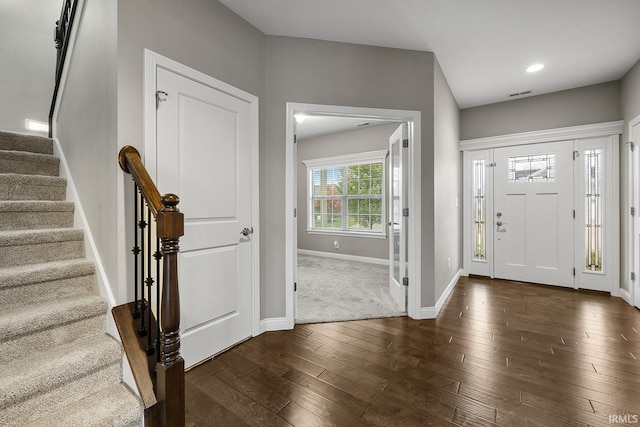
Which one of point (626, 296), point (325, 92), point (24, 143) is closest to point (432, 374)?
point (325, 92)

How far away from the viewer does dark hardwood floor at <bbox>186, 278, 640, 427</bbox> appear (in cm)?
151

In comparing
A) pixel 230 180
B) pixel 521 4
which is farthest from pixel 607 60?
pixel 230 180

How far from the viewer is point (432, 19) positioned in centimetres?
239

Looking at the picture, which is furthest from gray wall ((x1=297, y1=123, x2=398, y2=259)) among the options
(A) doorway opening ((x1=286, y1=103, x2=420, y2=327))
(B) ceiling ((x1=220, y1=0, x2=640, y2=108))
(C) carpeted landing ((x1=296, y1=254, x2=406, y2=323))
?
(B) ceiling ((x1=220, y1=0, x2=640, y2=108))

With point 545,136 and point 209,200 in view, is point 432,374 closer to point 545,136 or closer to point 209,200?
point 209,200

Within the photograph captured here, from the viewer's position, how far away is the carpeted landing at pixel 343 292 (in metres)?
2.92

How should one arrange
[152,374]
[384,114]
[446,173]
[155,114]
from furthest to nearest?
[446,173]
[384,114]
[155,114]
[152,374]

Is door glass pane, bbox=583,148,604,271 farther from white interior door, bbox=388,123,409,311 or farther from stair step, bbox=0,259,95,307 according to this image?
stair step, bbox=0,259,95,307

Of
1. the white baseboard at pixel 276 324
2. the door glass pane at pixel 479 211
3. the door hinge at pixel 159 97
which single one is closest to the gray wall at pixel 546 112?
the door glass pane at pixel 479 211

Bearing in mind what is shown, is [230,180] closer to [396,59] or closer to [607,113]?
[396,59]

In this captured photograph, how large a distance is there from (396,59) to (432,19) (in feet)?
1.53

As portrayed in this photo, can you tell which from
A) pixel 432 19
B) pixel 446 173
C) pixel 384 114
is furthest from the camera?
pixel 446 173

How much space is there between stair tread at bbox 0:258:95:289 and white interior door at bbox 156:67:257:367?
54 centimetres

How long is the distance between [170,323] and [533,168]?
16.1 ft
